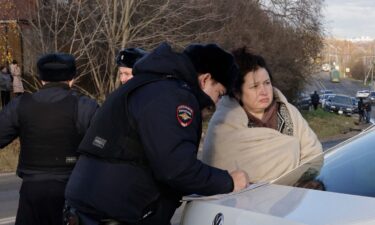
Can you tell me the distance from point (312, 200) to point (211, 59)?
819 mm

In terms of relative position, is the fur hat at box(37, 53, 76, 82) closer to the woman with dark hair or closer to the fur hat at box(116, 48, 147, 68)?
the fur hat at box(116, 48, 147, 68)

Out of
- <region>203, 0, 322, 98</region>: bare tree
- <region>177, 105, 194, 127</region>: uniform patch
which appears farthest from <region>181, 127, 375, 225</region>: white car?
<region>203, 0, 322, 98</region>: bare tree

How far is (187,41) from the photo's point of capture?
20984mm

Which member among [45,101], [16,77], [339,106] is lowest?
[339,106]

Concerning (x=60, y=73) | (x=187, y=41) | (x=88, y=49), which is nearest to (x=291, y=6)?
(x=187, y=41)

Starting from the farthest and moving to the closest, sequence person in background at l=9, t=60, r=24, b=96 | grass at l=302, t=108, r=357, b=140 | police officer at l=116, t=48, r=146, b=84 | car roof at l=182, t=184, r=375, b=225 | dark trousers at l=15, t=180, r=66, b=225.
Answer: grass at l=302, t=108, r=357, b=140
person in background at l=9, t=60, r=24, b=96
police officer at l=116, t=48, r=146, b=84
dark trousers at l=15, t=180, r=66, b=225
car roof at l=182, t=184, r=375, b=225

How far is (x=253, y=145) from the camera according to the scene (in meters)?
3.36

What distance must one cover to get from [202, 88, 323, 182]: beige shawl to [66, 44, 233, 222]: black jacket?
24.6 inches

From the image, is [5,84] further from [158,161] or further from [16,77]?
[158,161]

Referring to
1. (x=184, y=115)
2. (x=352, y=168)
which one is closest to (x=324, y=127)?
(x=352, y=168)

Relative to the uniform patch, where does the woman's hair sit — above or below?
above

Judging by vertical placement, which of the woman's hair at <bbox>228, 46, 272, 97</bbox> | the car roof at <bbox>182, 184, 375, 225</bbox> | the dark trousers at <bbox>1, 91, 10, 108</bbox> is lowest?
the dark trousers at <bbox>1, 91, 10, 108</bbox>

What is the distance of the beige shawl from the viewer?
3.31m

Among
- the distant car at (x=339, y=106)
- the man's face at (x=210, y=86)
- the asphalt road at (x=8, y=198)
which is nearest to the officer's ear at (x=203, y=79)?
the man's face at (x=210, y=86)
